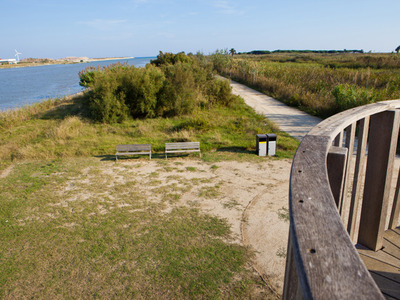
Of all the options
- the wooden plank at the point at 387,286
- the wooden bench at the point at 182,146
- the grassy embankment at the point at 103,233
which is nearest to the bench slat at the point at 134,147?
the grassy embankment at the point at 103,233

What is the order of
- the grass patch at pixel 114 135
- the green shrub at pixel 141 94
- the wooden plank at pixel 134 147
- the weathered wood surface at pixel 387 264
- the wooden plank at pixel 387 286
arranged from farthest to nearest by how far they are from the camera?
1. the green shrub at pixel 141 94
2. the grass patch at pixel 114 135
3. the wooden plank at pixel 134 147
4. the weathered wood surface at pixel 387 264
5. the wooden plank at pixel 387 286

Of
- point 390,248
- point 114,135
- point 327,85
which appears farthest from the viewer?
point 327,85

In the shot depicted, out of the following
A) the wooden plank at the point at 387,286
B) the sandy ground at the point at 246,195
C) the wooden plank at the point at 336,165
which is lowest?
the sandy ground at the point at 246,195

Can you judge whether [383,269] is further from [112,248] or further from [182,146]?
[182,146]

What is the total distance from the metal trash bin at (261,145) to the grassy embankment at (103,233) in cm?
34

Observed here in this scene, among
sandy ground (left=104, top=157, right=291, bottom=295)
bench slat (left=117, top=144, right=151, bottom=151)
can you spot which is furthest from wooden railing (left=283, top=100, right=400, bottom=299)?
bench slat (left=117, top=144, right=151, bottom=151)

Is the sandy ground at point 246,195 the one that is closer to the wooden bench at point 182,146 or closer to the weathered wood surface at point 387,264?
the wooden bench at point 182,146

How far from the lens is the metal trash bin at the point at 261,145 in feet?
36.6

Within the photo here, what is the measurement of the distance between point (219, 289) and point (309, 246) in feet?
13.9

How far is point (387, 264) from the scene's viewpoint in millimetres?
2691

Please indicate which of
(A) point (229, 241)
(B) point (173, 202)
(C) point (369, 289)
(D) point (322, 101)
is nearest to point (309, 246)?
(C) point (369, 289)

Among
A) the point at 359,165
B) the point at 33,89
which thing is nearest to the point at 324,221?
the point at 359,165

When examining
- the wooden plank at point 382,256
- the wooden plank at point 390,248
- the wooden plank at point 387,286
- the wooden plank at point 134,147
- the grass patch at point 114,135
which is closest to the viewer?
the wooden plank at point 387,286

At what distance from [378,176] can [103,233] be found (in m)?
5.52
